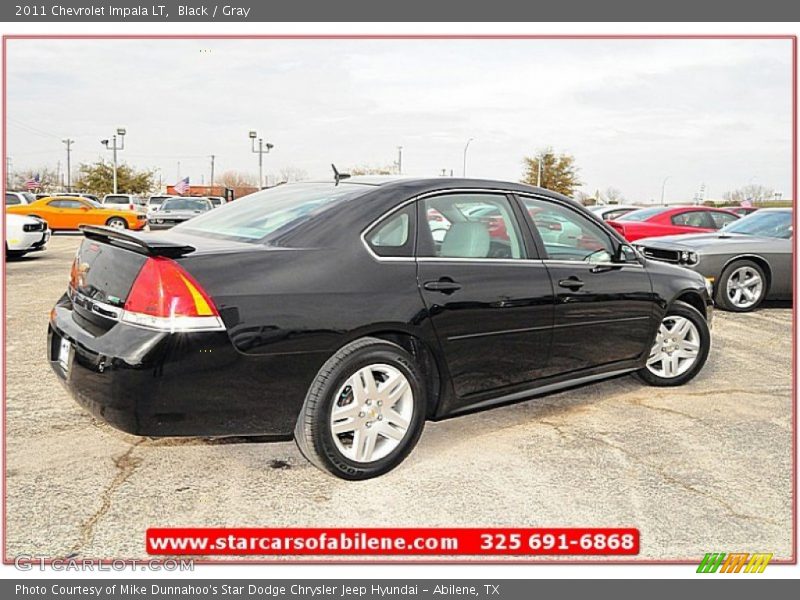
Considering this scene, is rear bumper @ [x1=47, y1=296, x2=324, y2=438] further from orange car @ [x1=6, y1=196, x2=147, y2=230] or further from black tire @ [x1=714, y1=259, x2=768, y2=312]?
orange car @ [x1=6, y1=196, x2=147, y2=230]

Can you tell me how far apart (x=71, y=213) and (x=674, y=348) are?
77.3 ft

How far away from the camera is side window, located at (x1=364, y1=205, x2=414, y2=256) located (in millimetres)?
3795

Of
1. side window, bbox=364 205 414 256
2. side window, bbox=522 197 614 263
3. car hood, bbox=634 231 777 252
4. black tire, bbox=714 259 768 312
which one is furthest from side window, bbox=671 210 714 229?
side window, bbox=364 205 414 256

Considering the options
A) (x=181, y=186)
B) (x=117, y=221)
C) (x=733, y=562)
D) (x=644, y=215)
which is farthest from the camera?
(x=181, y=186)

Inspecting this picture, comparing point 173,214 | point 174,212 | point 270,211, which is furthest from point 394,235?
point 174,212

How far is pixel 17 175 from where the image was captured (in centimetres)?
7794

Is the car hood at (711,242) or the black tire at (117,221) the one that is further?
the black tire at (117,221)

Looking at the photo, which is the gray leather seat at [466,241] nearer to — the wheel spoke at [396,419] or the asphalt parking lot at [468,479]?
the wheel spoke at [396,419]

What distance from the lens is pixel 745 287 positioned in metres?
9.34

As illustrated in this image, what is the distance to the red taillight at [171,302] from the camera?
3.19m

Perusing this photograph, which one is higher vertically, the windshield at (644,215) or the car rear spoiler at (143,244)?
the windshield at (644,215)

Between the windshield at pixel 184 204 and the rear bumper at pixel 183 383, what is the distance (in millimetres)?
22680

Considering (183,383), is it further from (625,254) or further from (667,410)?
(667,410)

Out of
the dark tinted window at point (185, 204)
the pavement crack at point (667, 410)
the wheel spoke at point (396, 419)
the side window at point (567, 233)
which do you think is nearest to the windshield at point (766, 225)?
the pavement crack at point (667, 410)
